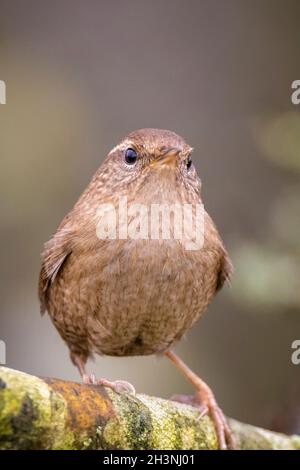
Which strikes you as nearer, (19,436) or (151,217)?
(19,436)

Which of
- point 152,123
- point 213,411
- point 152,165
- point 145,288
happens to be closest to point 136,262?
point 145,288

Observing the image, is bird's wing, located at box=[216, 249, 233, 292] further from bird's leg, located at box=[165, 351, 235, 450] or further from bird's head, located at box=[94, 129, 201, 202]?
bird's leg, located at box=[165, 351, 235, 450]

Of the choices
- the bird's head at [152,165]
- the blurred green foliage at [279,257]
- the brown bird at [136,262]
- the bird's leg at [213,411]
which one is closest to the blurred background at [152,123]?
the blurred green foliage at [279,257]

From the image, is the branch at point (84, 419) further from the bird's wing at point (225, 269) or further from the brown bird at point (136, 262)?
the bird's wing at point (225, 269)

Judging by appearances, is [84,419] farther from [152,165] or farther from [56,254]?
[152,165]

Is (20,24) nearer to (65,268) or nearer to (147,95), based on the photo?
(147,95)

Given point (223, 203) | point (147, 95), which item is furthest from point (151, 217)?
point (147, 95)
